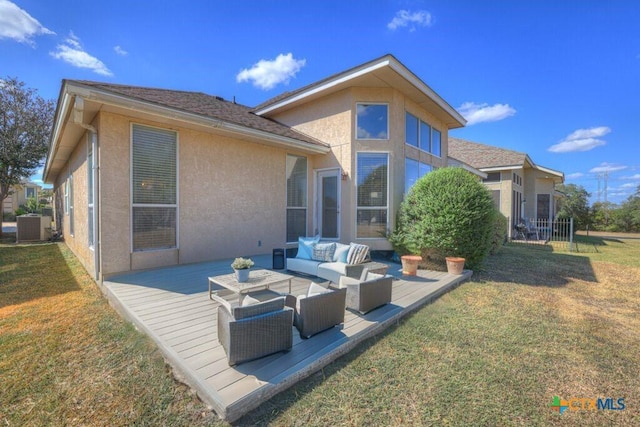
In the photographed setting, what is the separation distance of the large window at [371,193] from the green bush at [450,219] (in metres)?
1.03

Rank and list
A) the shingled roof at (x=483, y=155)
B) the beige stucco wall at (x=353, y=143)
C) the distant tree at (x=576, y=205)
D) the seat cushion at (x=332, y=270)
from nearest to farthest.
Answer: the seat cushion at (x=332, y=270) → the beige stucco wall at (x=353, y=143) → the shingled roof at (x=483, y=155) → the distant tree at (x=576, y=205)

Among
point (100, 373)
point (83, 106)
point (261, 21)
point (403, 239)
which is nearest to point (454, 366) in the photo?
point (100, 373)

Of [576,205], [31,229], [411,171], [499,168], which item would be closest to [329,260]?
[411,171]

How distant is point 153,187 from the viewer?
620cm

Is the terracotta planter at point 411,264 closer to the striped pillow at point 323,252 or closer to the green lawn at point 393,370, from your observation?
the green lawn at point 393,370

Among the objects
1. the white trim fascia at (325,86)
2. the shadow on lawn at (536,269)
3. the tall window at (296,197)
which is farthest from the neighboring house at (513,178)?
the tall window at (296,197)

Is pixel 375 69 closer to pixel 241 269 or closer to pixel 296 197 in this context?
pixel 296 197

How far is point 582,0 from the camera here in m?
7.66

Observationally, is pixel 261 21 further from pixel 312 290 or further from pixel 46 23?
pixel 312 290

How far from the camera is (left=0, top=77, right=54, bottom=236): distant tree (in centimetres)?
1487

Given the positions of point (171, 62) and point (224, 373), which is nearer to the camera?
point (224, 373)

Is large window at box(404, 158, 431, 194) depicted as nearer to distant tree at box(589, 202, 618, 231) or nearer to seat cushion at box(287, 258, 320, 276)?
seat cushion at box(287, 258, 320, 276)

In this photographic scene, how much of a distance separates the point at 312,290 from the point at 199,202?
462cm

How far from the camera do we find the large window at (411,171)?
30.3ft
